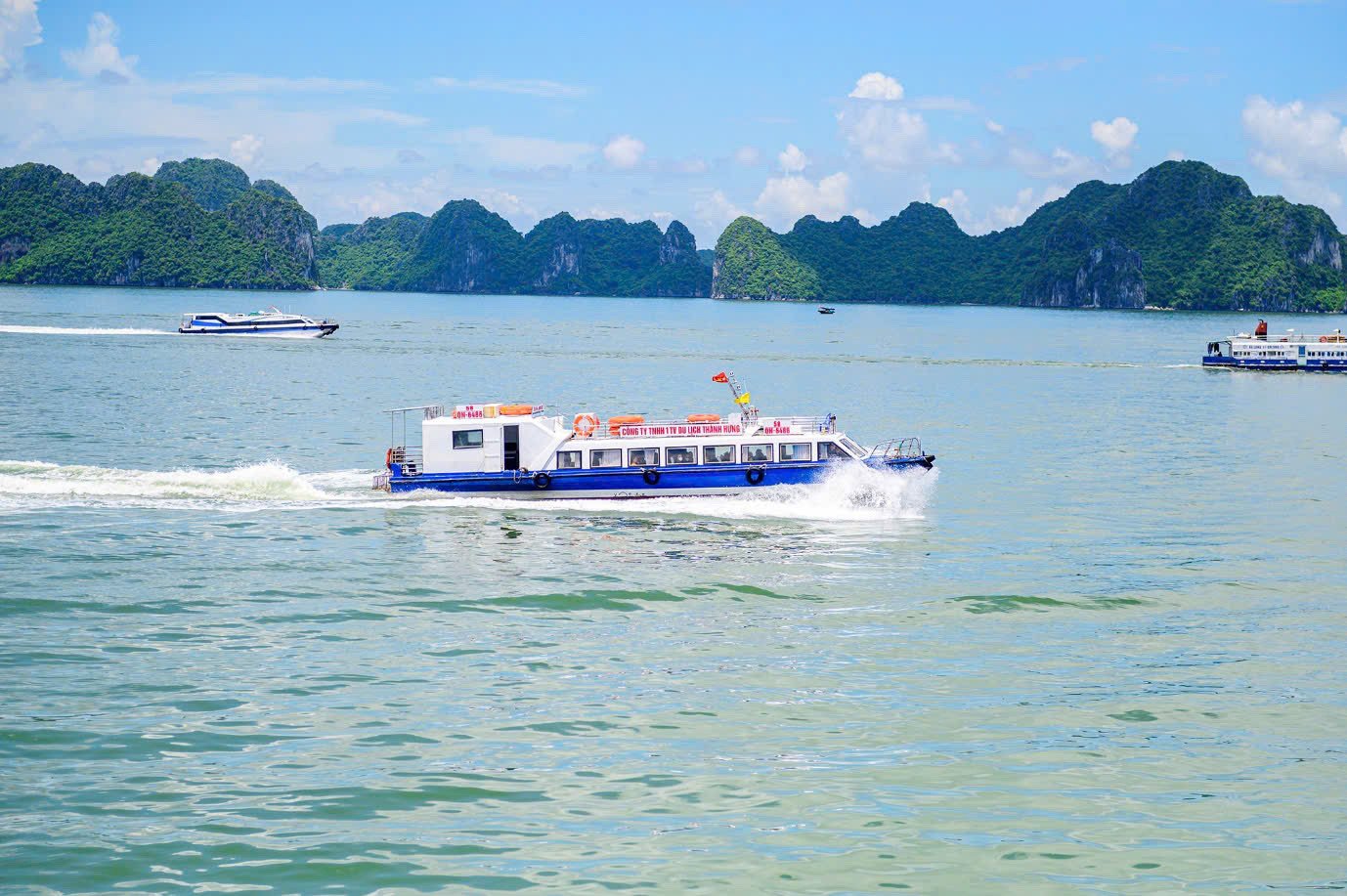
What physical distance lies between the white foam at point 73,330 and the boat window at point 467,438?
375ft

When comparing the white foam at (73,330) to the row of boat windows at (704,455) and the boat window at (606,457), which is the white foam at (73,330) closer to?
the row of boat windows at (704,455)

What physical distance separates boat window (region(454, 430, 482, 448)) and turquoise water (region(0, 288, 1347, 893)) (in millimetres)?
3033

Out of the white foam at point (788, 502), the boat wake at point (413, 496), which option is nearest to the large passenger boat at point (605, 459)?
the white foam at point (788, 502)

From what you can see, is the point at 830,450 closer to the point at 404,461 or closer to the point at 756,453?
the point at 756,453

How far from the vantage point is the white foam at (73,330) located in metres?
145

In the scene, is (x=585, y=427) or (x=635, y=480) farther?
(x=585, y=427)

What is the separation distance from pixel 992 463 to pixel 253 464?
113 feet

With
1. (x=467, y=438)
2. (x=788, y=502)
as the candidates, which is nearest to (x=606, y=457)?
(x=467, y=438)

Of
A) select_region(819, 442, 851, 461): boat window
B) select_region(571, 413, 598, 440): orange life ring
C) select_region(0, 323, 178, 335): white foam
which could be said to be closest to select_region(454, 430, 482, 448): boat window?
select_region(571, 413, 598, 440): orange life ring

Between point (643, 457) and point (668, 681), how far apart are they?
69.7 ft

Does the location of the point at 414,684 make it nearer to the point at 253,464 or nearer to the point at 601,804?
the point at 601,804

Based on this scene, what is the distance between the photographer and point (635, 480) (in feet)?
155

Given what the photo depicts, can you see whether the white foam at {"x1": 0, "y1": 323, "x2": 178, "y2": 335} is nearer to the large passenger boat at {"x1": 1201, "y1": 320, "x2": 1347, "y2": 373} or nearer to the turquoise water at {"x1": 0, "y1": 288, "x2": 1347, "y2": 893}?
the turquoise water at {"x1": 0, "y1": 288, "x2": 1347, "y2": 893}

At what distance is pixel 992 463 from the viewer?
204 feet
